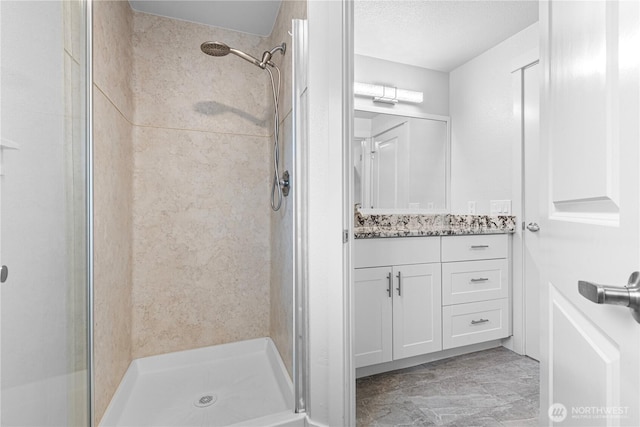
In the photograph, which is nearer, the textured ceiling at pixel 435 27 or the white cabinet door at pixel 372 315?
the white cabinet door at pixel 372 315

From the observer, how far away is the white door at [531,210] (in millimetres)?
2043

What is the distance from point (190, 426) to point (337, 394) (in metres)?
0.75

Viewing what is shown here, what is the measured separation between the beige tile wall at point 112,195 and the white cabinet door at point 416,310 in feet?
4.91

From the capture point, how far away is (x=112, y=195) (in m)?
1.51

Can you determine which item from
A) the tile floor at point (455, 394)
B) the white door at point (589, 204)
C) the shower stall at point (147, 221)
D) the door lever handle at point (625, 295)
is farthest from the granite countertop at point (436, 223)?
the door lever handle at point (625, 295)

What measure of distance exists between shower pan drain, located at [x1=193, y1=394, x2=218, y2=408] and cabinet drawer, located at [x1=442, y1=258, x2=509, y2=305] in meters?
1.47

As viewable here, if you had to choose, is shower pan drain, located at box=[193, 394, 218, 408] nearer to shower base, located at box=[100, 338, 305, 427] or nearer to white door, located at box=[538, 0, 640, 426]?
shower base, located at box=[100, 338, 305, 427]

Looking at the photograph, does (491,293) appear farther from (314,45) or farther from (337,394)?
(314,45)

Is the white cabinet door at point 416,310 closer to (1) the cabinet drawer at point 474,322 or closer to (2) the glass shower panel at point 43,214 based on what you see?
(1) the cabinet drawer at point 474,322

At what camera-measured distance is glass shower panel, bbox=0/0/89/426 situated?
718mm

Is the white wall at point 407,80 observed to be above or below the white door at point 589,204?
above

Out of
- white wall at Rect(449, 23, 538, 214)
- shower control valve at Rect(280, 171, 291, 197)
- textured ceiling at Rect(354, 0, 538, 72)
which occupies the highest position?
textured ceiling at Rect(354, 0, 538, 72)

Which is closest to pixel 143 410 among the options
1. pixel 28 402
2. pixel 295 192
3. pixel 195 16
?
pixel 28 402

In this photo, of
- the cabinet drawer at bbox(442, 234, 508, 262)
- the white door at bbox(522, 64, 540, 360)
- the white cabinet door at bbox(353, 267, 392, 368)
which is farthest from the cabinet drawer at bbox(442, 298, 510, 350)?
the white cabinet door at bbox(353, 267, 392, 368)
